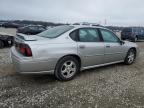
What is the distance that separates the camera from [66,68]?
454cm

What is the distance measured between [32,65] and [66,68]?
98 cm

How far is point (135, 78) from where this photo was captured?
195 inches

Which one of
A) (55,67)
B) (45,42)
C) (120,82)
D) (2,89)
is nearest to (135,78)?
(120,82)

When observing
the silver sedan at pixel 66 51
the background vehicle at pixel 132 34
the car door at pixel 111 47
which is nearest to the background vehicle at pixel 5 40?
the silver sedan at pixel 66 51

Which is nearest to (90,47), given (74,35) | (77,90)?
(74,35)

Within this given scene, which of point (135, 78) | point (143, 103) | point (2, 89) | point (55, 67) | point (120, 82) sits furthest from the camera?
point (135, 78)

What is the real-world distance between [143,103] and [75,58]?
1993 millimetres

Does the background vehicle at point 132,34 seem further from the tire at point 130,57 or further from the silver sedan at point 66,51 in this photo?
the silver sedan at point 66,51

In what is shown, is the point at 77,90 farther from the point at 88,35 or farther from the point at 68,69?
the point at 88,35

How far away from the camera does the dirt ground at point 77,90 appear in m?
3.43

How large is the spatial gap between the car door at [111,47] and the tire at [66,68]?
3.96ft

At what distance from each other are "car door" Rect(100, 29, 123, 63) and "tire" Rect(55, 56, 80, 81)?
1.21 meters

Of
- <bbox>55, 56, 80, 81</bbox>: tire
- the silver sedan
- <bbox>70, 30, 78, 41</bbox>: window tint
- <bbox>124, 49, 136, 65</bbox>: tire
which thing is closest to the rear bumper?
the silver sedan

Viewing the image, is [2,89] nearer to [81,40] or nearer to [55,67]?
[55,67]
